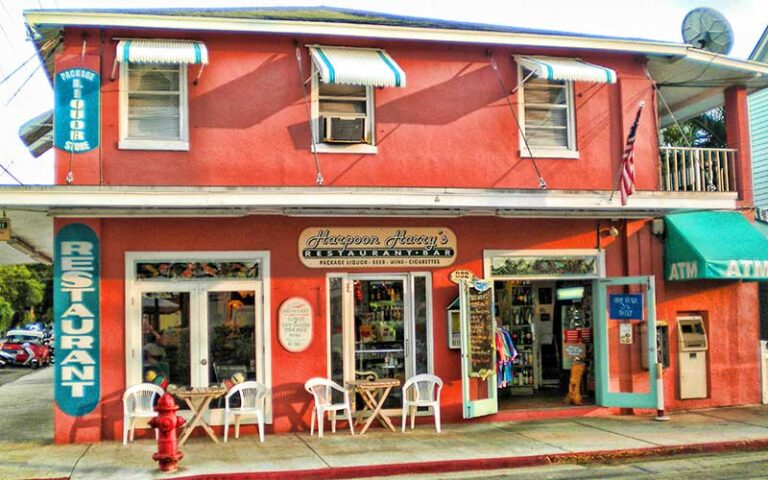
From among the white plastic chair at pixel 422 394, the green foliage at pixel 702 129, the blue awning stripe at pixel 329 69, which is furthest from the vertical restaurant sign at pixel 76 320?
the green foliage at pixel 702 129

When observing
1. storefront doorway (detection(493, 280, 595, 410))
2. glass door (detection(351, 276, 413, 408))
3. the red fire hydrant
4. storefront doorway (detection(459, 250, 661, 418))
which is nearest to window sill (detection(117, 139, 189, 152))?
glass door (detection(351, 276, 413, 408))

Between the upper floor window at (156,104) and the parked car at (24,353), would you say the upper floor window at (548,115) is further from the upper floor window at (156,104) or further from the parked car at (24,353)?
the parked car at (24,353)

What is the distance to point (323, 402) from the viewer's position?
12.7m

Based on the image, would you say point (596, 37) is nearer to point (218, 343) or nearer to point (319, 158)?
point (319, 158)

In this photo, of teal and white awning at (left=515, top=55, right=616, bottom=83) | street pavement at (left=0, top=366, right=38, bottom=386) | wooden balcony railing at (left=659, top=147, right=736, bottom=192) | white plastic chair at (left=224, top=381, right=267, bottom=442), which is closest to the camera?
white plastic chair at (left=224, top=381, right=267, bottom=442)

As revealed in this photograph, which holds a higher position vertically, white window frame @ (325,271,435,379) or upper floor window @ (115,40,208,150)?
upper floor window @ (115,40,208,150)

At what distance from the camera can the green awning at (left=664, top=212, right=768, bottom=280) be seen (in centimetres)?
1380

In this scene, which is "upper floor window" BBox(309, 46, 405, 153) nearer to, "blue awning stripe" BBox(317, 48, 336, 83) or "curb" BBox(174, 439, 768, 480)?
"blue awning stripe" BBox(317, 48, 336, 83)

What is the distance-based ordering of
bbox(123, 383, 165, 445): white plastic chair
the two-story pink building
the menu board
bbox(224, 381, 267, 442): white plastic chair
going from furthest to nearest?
the menu board → the two-story pink building → bbox(224, 381, 267, 442): white plastic chair → bbox(123, 383, 165, 445): white plastic chair

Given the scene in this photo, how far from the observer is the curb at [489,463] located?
32.9 ft

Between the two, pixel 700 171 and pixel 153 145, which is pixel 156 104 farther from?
pixel 700 171

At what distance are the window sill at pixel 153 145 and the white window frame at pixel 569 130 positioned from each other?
5.21 m

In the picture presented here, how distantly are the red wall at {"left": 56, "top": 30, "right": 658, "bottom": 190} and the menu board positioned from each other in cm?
176

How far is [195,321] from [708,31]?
34.3 feet
